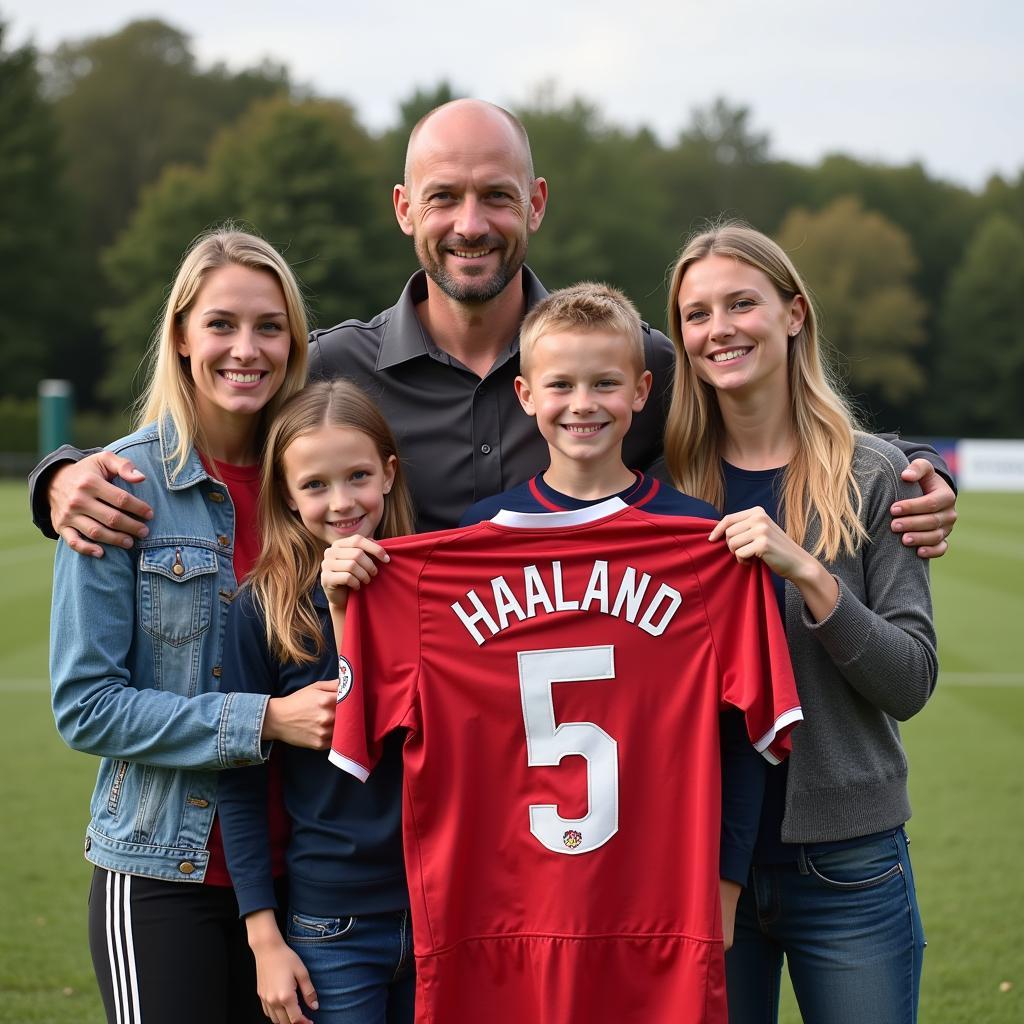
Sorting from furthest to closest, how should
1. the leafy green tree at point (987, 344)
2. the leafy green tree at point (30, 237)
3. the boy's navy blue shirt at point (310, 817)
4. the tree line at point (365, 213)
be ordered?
the leafy green tree at point (987, 344), the leafy green tree at point (30, 237), the tree line at point (365, 213), the boy's navy blue shirt at point (310, 817)

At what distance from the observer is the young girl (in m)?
2.85

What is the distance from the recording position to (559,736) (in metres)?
2.95

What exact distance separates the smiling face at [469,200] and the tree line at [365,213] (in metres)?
39.6

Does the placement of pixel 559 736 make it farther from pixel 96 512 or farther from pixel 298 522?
pixel 96 512

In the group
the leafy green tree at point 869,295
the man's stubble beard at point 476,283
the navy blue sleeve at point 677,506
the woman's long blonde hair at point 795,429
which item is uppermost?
the leafy green tree at point 869,295

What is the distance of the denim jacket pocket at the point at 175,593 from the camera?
298 cm

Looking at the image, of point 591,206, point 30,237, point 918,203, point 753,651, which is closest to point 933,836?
point 753,651

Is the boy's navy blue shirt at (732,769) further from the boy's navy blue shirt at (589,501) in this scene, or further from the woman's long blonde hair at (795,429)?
the woman's long blonde hair at (795,429)

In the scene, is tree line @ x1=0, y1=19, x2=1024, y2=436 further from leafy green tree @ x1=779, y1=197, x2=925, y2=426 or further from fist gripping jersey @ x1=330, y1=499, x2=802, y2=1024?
fist gripping jersey @ x1=330, y1=499, x2=802, y2=1024

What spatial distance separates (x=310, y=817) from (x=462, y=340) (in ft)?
5.11

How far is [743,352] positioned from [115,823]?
6.37 ft

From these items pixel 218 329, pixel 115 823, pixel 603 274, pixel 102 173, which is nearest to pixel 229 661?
pixel 115 823

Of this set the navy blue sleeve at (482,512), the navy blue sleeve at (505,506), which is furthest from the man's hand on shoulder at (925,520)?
the navy blue sleeve at (482,512)

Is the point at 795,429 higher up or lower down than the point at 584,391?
lower down
